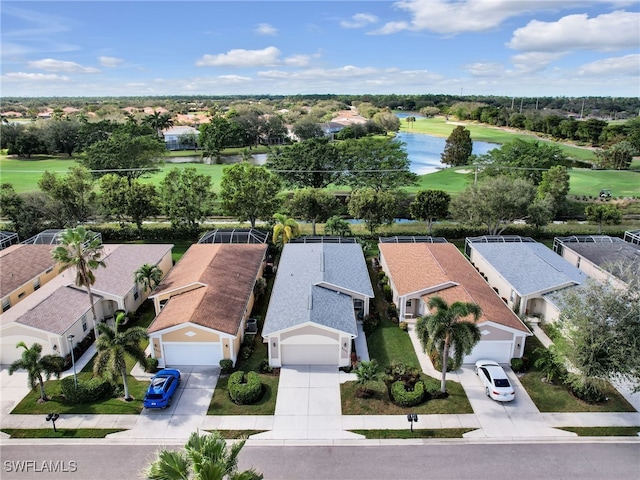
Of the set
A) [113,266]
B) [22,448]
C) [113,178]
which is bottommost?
[22,448]

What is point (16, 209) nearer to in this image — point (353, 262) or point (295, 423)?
point (353, 262)

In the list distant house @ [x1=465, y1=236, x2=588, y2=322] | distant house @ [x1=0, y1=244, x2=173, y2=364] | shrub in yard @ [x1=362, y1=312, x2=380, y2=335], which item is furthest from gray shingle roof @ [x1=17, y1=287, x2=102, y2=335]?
distant house @ [x1=465, y1=236, x2=588, y2=322]

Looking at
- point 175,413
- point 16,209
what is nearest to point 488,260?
point 175,413

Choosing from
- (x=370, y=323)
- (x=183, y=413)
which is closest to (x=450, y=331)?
(x=370, y=323)

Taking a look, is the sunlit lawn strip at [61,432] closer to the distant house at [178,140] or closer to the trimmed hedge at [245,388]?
the trimmed hedge at [245,388]

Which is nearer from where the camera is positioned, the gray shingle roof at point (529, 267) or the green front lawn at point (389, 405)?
the green front lawn at point (389, 405)

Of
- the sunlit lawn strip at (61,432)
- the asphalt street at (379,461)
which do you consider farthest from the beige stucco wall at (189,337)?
the asphalt street at (379,461)
